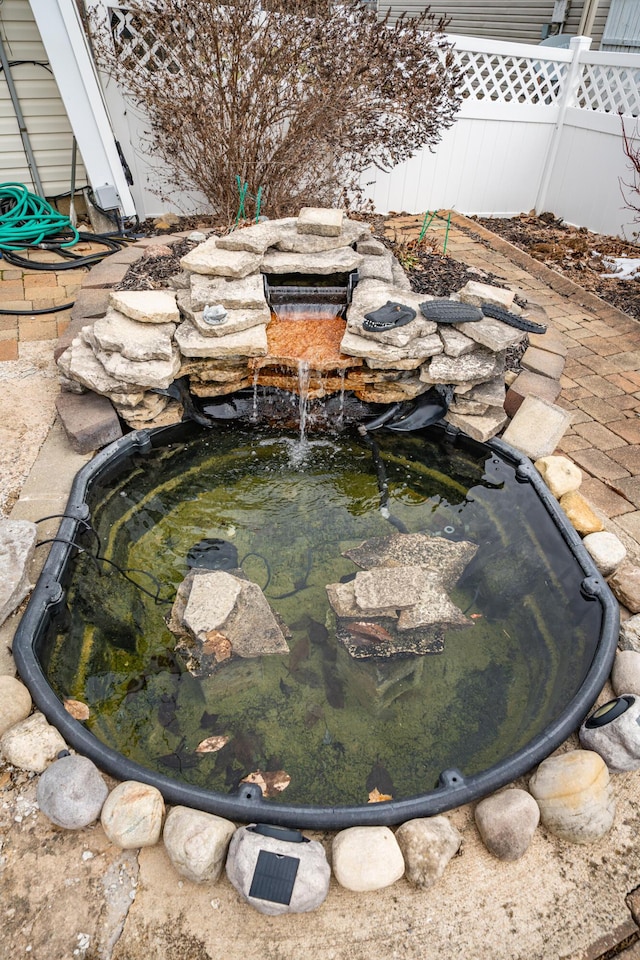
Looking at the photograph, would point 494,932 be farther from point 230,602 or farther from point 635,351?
point 635,351

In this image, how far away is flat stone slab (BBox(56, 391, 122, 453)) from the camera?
3.10 metres

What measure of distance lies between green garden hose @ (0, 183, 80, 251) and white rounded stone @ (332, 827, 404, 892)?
211 inches

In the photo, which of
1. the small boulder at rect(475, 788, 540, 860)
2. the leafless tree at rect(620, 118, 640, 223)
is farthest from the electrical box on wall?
the small boulder at rect(475, 788, 540, 860)

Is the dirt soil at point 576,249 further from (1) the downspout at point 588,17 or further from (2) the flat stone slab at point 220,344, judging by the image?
(1) the downspout at point 588,17

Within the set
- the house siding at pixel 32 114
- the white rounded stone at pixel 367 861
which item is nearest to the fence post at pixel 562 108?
the house siding at pixel 32 114

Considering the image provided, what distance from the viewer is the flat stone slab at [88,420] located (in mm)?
3102

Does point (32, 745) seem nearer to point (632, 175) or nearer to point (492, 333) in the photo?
point (492, 333)

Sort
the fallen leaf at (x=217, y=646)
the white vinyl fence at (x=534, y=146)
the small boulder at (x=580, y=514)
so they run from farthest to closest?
the white vinyl fence at (x=534, y=146), the small boulder at (x=580, y=514), the fallen leaf at (x=217, y=646)

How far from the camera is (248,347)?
3.43 m

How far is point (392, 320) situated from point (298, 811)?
2635mm

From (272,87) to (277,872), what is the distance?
17.5ft

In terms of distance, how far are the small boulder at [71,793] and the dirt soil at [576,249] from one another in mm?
5152

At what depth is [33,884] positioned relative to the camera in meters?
1.60

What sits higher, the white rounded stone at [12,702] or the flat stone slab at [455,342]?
the flat stone slab at [455,342]
